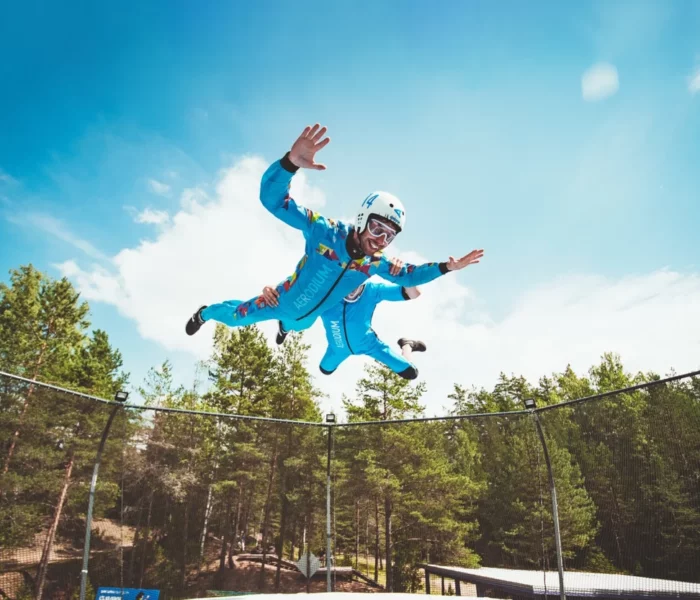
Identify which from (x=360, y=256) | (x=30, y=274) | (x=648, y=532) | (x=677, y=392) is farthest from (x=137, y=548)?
(x=30, y=274)

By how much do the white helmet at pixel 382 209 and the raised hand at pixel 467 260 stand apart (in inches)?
20.7

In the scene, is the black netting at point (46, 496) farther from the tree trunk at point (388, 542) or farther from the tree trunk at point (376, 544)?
the tree trunk at point (388, 542)

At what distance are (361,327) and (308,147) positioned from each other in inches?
73.0

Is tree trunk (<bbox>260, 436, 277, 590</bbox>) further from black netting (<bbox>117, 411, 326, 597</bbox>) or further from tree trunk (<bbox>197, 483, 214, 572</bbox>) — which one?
tree trunk (<bbox>197, 483, 214, 572</bbox>)

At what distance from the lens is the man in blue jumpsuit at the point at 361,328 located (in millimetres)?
3854

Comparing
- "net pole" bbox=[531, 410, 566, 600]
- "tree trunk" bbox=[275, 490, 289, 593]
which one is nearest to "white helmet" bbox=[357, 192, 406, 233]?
"net pole" bbox=[531, 410, 566, 600]

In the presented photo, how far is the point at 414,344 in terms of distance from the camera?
4.48m

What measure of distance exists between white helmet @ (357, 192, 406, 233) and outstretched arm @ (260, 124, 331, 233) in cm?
34

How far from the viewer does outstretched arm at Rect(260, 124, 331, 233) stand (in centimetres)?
258

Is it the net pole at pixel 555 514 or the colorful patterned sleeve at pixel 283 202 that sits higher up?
the colorful patterned sleeve at pixel 283 202

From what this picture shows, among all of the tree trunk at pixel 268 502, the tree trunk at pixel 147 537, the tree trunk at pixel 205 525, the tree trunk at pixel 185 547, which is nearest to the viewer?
the tree trunk at pixel 147 537

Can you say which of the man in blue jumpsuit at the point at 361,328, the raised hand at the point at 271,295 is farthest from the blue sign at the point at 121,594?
the raised hand at the point at 271,295

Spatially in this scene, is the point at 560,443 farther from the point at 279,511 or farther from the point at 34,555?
the point at 34,555

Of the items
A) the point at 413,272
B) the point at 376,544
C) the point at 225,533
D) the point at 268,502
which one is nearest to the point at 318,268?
the point at 413,272
